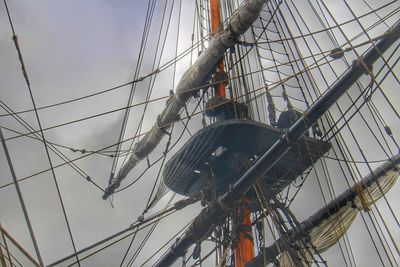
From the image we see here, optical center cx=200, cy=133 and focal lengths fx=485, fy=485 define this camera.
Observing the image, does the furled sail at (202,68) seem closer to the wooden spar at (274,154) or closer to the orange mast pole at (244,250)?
the wooden spar at (274,154)

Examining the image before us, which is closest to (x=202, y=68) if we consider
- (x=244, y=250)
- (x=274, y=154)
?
(x=274, y=154)

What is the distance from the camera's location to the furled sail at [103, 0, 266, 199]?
9.67 metres

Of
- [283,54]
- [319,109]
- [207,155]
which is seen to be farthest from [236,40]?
[319,109]

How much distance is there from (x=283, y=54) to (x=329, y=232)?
439 cm

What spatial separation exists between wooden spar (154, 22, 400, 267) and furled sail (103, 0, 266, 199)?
88.2 inches

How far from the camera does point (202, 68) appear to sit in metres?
10.5

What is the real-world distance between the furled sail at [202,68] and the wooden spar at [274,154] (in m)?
2.24

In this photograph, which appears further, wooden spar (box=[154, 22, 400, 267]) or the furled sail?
the furled sail

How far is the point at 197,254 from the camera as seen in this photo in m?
8.38

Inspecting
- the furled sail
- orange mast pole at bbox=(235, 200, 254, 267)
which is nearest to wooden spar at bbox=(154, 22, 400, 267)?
orange mast pole at bbox=(235, 200, 254, 267)

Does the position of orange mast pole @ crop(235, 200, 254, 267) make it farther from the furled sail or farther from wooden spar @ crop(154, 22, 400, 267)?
the furled sail

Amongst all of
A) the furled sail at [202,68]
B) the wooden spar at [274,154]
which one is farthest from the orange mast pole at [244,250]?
the furled sail at [202,68]

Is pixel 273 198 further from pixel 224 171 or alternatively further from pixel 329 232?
pixel 329 232

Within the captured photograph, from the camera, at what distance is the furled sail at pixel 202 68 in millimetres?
9670
